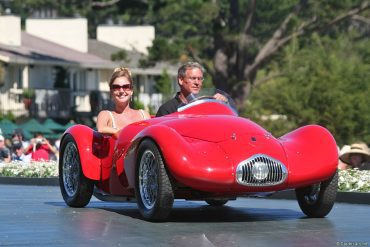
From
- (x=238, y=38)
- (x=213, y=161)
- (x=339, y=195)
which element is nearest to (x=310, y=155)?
(x=213, y=161)

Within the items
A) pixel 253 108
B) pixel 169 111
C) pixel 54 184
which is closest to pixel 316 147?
pixel 169 111

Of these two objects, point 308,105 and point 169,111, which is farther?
point 308,105

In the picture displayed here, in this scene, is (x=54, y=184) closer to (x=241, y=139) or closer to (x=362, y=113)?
(x=241, y=139)

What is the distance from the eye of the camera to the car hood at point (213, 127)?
1056 cm

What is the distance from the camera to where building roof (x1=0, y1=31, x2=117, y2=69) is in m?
66.3

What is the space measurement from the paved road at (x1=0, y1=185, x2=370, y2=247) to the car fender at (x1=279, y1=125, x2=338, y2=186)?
1.38ft

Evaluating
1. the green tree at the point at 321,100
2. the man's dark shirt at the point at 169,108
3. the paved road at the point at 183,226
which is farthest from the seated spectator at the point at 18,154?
the man's dark shirt at the point at 169,108

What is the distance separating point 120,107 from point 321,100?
28995 mm

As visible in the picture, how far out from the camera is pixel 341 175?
15.4 m

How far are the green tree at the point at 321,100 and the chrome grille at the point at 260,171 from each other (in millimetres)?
28209

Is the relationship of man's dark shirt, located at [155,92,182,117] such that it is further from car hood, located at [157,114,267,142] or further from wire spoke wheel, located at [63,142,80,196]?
car hood, located at [157,114,267,142]

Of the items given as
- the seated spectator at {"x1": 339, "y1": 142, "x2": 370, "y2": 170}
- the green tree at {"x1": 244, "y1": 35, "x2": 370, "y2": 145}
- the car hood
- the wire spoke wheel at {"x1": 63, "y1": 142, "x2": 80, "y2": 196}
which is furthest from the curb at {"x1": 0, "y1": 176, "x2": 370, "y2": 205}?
the green tree at {"x1": 244, "y1": 35, "x2": 370, "y2": 145}

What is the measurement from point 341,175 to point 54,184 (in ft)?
18.1

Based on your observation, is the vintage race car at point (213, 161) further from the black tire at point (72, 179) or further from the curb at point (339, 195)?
the curb at point (339, 195)
